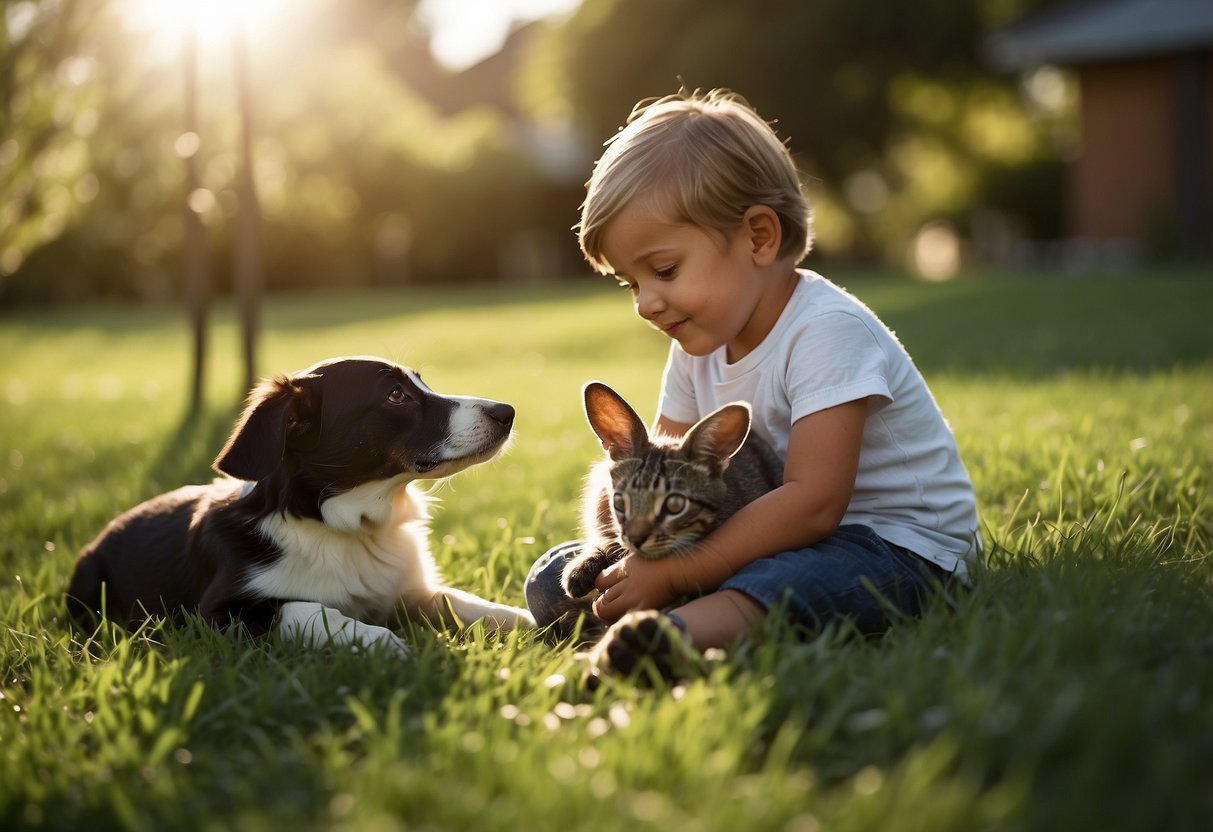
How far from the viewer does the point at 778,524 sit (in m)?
3.00

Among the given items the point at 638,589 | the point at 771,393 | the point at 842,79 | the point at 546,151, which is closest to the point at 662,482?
the point at 638,589

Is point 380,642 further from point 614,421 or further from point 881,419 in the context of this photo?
point 881,419

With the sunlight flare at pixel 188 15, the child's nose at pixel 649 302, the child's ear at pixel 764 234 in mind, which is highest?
the sunlight flare at pixel 188 15

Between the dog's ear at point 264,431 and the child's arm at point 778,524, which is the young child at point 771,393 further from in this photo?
the dog's ear at point 264,431

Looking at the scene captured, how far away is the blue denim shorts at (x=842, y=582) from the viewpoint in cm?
293

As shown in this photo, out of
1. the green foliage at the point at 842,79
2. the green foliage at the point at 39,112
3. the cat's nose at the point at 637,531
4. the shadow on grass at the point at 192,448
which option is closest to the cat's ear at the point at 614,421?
the cat's nose at the point at 637,531

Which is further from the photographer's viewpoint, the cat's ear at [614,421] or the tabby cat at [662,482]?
the cat's ear at [614,421]

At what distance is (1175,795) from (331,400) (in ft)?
8.65

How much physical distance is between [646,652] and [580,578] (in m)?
0.57

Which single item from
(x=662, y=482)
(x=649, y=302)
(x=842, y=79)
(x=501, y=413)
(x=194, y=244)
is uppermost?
(x=842, y=79)

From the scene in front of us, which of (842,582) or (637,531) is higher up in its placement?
(637,531)

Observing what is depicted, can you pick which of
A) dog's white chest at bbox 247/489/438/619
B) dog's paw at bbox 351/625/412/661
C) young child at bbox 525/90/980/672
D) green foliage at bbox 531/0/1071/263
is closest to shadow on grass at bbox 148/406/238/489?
dog's white chest at bbox 247/489/438/619

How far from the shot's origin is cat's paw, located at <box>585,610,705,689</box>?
104 inches

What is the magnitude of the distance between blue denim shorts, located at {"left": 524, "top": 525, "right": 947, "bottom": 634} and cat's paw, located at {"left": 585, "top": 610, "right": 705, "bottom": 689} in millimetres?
327
